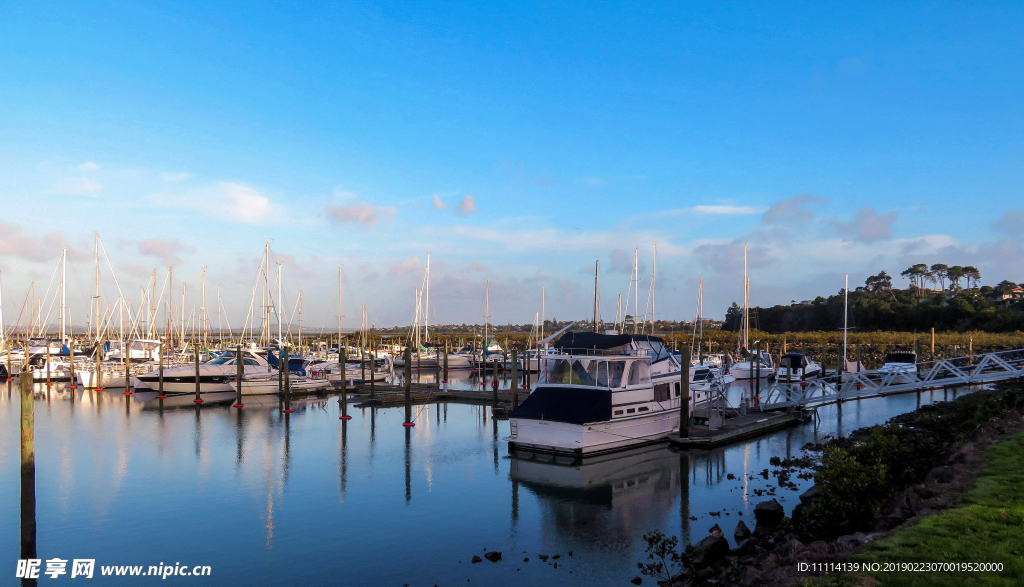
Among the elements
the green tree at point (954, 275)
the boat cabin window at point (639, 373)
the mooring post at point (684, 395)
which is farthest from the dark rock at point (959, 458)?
the green tree at point (954, 275)

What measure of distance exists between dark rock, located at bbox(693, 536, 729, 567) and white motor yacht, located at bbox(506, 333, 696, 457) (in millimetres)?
10430

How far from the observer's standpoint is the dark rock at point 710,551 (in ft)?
44.8

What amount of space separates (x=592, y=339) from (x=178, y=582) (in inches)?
712

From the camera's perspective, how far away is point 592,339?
27578 millimetres

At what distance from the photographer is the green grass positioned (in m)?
9.45

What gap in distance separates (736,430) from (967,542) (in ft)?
64.0

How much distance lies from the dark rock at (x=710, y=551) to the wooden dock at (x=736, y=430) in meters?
13.9

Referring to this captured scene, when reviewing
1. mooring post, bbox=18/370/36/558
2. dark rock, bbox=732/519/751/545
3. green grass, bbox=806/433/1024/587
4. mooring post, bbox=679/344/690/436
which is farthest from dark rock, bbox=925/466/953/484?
mooring post, bbox=18/370/36/558

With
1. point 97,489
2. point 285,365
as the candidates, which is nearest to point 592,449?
point 97,489

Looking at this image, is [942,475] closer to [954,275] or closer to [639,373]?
[639,373]

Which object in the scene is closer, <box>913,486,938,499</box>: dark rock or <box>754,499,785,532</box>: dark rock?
<box>913,486,938,499</box>: dark rock

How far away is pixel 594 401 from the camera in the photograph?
1005 inches

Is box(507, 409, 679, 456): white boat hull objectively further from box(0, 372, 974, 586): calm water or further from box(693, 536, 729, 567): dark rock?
box(693, 536, 729, 567): dark rock

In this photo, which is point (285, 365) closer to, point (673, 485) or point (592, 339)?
point (592, 339)
